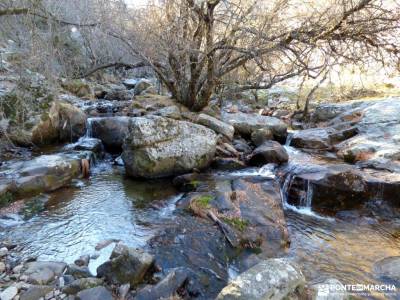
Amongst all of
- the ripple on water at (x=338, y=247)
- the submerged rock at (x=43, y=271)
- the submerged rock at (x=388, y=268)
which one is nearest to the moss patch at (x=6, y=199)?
the submerged rock at (x=43, y=271)

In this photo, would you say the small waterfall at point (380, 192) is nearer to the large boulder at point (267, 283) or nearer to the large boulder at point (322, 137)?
the large boulder at point (322, 137)

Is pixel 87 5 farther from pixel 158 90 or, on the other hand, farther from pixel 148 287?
pixel 158 90

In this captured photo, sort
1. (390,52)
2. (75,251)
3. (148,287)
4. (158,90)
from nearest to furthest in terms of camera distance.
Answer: (148,287) → (75,251) → (390,52) → (158,90)

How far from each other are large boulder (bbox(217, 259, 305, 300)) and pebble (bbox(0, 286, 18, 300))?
197 centimetres

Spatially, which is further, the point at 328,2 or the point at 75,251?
the point at 328,2

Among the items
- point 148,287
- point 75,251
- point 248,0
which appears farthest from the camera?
point 248,0

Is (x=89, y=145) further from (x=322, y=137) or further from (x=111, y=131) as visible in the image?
(x=322, y=137)

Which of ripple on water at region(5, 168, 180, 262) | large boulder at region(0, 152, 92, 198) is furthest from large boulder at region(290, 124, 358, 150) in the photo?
large boulder at region(0, 152, 92, 198)

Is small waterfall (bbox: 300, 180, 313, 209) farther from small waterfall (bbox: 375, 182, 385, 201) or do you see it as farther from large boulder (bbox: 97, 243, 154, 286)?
large boulder (bbox: 97, 243, 154, 286)

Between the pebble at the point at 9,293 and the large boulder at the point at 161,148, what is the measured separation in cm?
344

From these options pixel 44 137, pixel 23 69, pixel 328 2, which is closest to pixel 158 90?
pixel 44 137

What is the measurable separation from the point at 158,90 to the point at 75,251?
12737 millimetres

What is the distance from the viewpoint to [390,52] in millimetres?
6762

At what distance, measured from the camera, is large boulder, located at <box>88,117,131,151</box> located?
26.7ft
